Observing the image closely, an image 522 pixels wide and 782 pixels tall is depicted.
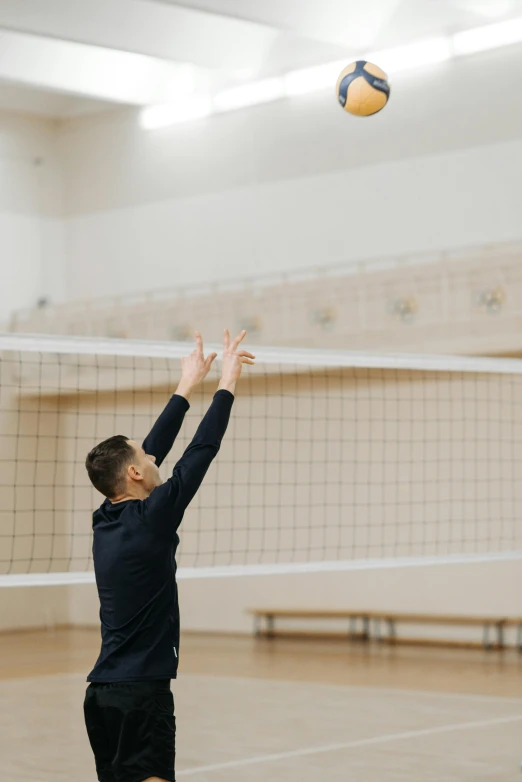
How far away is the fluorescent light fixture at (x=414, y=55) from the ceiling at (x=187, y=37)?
0.13 metres

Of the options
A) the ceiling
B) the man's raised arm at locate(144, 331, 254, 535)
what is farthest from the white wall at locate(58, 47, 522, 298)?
the man's raised arm at locate(144, 331, 254, 535)

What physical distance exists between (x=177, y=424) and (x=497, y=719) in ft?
18.8

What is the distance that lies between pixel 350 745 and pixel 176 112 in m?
15.5

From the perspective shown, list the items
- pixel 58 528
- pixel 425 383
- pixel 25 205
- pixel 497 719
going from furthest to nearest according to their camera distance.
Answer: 1. pixel 25 205
2. pixel 58 528
3. pixel 425 383
4. pixel 497 719

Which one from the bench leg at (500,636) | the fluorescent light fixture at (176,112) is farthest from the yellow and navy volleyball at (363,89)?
the fluorescent light fixture at (176,112)

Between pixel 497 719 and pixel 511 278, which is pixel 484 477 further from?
pixel 497 719

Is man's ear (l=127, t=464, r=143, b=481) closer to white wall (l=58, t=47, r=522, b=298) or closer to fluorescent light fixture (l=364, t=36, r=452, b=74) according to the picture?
white wall (l=58, t=47, r=522, b=298)

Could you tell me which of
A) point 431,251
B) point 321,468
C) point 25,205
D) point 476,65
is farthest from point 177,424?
point 25,205

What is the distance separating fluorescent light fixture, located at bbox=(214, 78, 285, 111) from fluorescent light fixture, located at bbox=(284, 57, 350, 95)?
19 cm

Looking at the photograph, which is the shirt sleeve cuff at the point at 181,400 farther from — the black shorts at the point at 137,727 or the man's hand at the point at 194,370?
the black shorts at the point at 137,727

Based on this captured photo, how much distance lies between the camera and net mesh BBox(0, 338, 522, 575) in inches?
600

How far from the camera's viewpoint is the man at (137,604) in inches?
149

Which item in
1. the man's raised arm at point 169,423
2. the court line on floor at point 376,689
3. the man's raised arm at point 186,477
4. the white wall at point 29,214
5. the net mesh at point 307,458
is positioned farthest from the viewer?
the white wall at point 29,214

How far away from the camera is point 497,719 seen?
29.8 feet
